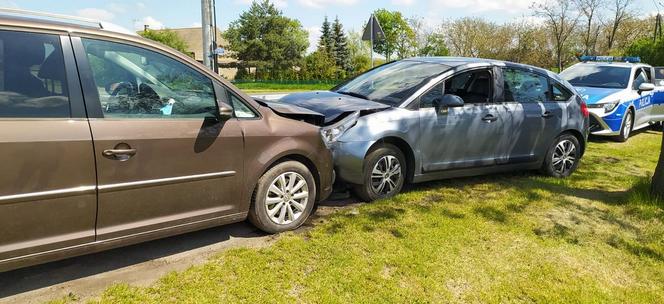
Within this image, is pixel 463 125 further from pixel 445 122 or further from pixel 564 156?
pixel 564 156

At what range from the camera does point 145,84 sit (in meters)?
3.43

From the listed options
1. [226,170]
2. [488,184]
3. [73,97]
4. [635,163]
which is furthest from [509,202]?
[73,97]

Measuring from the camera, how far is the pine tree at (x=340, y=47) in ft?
175

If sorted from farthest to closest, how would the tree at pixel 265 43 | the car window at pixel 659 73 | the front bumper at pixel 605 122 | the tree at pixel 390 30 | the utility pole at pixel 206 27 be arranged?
the tree at pixel 390 30 < the tree at pixel 265 43 < the car window at pixel 659 73 < the utility pole at pixel 206 27 < the front bumper at pixel 605 122

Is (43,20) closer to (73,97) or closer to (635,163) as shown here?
(73,97)

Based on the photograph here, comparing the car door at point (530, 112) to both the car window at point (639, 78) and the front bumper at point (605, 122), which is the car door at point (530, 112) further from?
the car window at point (639, 78)

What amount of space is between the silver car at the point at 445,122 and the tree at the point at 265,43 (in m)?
Answer: 44.9

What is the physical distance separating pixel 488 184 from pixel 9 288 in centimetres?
520

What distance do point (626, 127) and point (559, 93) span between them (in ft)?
15.8

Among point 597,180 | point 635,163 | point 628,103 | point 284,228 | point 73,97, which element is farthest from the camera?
point 628,103

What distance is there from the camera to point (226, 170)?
3740 millimetres

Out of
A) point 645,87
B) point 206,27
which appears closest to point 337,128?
point 645,87

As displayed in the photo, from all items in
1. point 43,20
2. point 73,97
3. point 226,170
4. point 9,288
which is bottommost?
point 9,288

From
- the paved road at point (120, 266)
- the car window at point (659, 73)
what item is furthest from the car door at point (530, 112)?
the car window at point (659, 73)
